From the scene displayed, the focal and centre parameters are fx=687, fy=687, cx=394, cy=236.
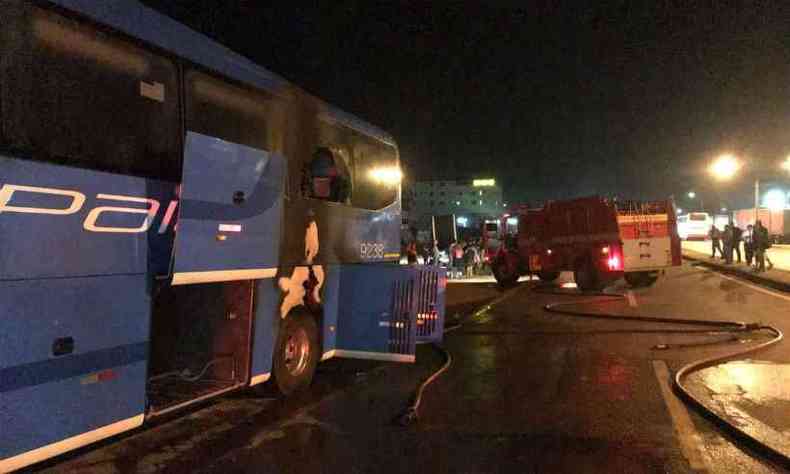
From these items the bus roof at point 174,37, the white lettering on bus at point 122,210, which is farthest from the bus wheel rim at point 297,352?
the bus roof at point 174,37

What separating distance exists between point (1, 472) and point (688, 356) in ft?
28.7

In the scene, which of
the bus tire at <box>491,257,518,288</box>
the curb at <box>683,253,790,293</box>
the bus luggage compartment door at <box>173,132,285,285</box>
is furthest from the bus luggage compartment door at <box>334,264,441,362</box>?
the curb at <box>683,253,790,293</box>

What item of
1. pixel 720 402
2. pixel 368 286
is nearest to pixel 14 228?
pixel 368 286

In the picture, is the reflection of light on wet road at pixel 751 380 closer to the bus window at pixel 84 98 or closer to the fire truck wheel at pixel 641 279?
the bus window at pixel 84 98

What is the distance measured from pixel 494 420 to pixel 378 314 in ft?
8.13

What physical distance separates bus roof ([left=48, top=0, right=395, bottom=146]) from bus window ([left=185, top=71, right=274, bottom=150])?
5.2 inches

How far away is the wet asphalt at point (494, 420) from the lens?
5.42 metres

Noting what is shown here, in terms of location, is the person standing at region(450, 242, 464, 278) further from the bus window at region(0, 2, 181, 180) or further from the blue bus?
the bus window at region(0, 2, 181, 180)

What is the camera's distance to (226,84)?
6469 millimetres

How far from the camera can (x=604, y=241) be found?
19.8m

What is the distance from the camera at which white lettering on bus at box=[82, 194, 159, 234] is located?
189 inches

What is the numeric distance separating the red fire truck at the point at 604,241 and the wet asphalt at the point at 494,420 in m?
8.54

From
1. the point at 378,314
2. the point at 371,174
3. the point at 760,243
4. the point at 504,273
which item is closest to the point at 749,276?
the point at 760,243

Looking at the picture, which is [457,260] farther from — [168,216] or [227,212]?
[168,216]
